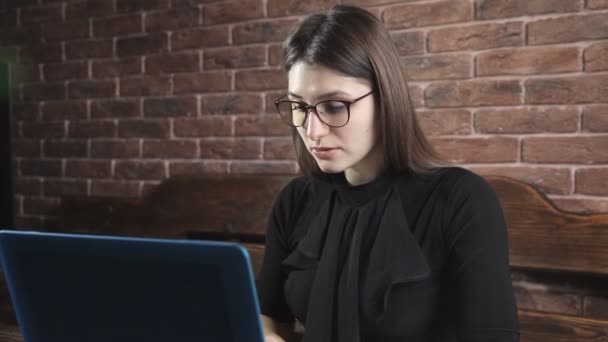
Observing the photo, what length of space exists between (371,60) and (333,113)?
4.9 inches

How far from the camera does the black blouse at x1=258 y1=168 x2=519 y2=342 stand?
1.05 meters

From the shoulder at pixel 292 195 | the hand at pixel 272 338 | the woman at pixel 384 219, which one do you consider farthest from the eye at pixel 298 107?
the hand at pixel 272 338

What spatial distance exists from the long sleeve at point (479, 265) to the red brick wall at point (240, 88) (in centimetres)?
64

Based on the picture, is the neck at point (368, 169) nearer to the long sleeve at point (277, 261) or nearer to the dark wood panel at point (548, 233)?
the long sleeve at point (277, 261)

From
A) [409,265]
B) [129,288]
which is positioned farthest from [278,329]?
[129,288]

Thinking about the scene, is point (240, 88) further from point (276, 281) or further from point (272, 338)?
point (272, 338)

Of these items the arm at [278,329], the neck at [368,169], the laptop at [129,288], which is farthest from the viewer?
the arm at [278,329]

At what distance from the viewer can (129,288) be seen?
2.05 ft

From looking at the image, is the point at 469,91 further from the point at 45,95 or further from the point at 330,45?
the point at 45,95

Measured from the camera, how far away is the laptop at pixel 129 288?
58 centimetres

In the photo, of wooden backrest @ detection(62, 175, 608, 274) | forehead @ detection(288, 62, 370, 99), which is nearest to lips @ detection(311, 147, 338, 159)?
forehead @ detection(288, 62, 370, 99)

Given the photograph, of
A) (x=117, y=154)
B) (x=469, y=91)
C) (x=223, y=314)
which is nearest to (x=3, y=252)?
(x=223, y=314)

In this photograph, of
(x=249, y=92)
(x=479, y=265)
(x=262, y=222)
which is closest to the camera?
(x=479, y=265)

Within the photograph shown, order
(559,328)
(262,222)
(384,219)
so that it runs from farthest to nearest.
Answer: (262,222), (559,328), (384,219)
